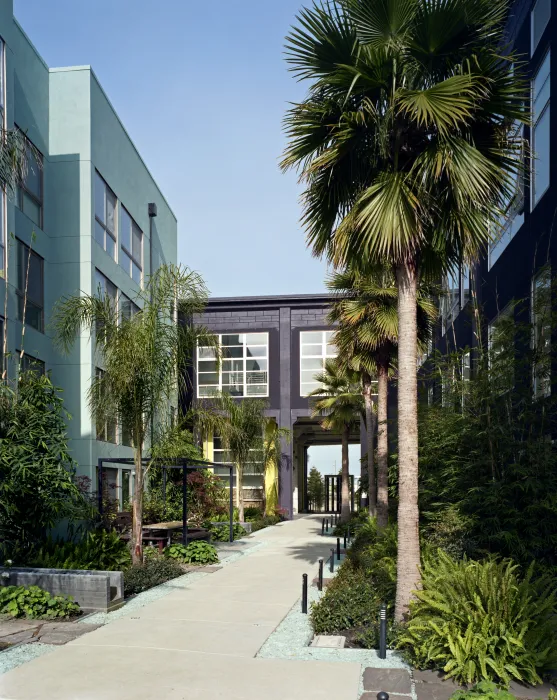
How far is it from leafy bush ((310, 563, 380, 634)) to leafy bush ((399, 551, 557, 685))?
1.18 meters

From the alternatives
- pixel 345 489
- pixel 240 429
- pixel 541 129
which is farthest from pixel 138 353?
pixel 240 429

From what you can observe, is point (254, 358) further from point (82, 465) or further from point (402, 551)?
point (402, 551)

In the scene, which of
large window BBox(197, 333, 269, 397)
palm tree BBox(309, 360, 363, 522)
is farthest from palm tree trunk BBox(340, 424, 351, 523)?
large window BBox(197, 333, 269, 397)

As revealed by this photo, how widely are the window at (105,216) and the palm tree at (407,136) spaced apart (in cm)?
1480

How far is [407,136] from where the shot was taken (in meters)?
11.1

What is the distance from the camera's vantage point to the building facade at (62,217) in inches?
776

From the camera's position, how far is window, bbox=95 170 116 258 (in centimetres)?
2475

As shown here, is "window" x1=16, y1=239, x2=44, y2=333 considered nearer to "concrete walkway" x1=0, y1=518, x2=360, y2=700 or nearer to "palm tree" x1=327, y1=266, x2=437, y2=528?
"palm tree" x1=327, y1=266, x2=437, y2=528

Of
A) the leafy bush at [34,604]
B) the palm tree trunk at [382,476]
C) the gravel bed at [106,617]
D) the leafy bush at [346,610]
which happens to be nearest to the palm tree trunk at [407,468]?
the leafy bush at [346,610]

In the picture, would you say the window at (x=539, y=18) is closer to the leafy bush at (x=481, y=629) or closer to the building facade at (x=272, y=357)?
the leafy bush at (x=481, y=629)

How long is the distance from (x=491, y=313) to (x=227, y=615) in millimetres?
10835

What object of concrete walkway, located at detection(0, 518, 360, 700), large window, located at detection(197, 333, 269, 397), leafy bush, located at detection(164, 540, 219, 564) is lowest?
leafy bush, located at detection(164, 540, 219, 564)

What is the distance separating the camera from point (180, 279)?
1683 cm

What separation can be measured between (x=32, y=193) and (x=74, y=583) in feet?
43.2
